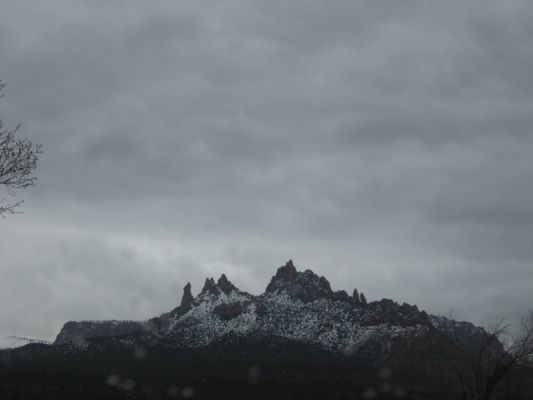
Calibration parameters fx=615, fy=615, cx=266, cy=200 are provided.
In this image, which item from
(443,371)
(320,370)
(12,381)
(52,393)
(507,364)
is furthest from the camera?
(320,370)

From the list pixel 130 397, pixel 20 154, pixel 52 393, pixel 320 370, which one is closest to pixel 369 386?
pixel 320 370

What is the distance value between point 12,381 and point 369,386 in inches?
3317

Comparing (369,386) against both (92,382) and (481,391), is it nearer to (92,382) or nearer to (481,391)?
(92,382)

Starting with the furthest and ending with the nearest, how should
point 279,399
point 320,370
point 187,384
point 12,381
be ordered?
point 320,370
point 187,384
point 279,399
point 12,381

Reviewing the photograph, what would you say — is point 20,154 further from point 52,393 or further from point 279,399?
point 279,399

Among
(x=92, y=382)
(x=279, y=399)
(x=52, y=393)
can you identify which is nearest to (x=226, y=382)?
(x=279, y=399)

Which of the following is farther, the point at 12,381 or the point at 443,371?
the point at 12,381

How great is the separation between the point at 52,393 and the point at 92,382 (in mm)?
24345

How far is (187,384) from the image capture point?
154000 millimetres

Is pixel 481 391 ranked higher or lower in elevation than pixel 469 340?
lower

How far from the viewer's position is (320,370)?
195500 mm

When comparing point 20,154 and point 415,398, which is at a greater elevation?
point 20,154

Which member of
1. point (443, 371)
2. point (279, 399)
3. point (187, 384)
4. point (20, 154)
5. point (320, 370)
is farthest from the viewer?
point (320, 370)

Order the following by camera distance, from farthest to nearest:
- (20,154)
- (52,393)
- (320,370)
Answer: (320,370) < (52,393) < (20,154)
